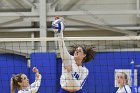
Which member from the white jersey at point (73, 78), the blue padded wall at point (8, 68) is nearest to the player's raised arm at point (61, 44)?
the white jersey at point (73, 78)

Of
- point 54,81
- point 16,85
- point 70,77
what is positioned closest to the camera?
point 70,77

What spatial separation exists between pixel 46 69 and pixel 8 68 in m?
0.79

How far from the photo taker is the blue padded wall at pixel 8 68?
25.7 feet

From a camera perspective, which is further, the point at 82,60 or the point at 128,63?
the point at 128,63

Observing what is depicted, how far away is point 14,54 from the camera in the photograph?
825 centimetres

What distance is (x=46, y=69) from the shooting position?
25.7 feet

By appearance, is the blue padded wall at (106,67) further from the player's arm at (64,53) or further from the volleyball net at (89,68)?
the player's arm at (64,53)

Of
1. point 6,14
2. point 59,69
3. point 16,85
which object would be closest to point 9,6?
point 6,14

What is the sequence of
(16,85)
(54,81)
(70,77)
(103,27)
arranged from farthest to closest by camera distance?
(103,27) → (54,81) → (16,85) → (70,77)

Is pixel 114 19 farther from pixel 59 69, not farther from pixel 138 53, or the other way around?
pixel 59 69

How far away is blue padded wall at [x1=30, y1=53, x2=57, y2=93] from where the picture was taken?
7707mm

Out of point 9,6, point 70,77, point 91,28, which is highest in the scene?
point 9,6

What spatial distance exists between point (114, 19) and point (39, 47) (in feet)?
5.96

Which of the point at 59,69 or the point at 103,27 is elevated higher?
the point at 103,27
